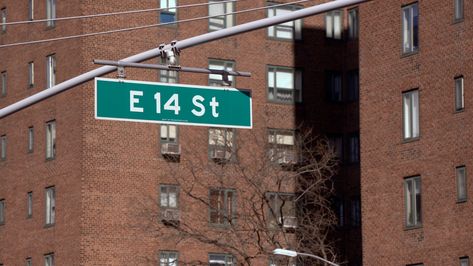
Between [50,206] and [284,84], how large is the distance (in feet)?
38.3

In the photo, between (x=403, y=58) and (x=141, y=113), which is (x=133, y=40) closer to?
(x=403, y=58)

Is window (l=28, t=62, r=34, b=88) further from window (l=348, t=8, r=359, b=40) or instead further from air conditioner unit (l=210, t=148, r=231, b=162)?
window (l=348, t=8, r=359, b=40)

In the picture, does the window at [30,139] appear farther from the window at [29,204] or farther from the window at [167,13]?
the window at [167,13]

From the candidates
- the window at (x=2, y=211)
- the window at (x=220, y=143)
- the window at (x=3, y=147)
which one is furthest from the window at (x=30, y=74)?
the window at (x=220, y=143)

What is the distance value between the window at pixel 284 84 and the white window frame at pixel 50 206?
10.4 meters

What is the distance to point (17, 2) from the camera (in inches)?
2844

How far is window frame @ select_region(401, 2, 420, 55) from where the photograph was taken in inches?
2269

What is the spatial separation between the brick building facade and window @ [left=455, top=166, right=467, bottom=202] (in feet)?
49.5

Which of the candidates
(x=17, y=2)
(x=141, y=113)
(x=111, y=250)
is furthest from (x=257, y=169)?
(x=141, y=113)

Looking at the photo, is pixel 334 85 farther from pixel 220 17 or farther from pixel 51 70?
pixel 51 70

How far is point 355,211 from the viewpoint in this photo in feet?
234

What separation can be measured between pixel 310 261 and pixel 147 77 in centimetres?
1109

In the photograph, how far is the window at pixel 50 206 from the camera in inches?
2680

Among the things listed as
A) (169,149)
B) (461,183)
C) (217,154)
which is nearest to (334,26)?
(217,154)
